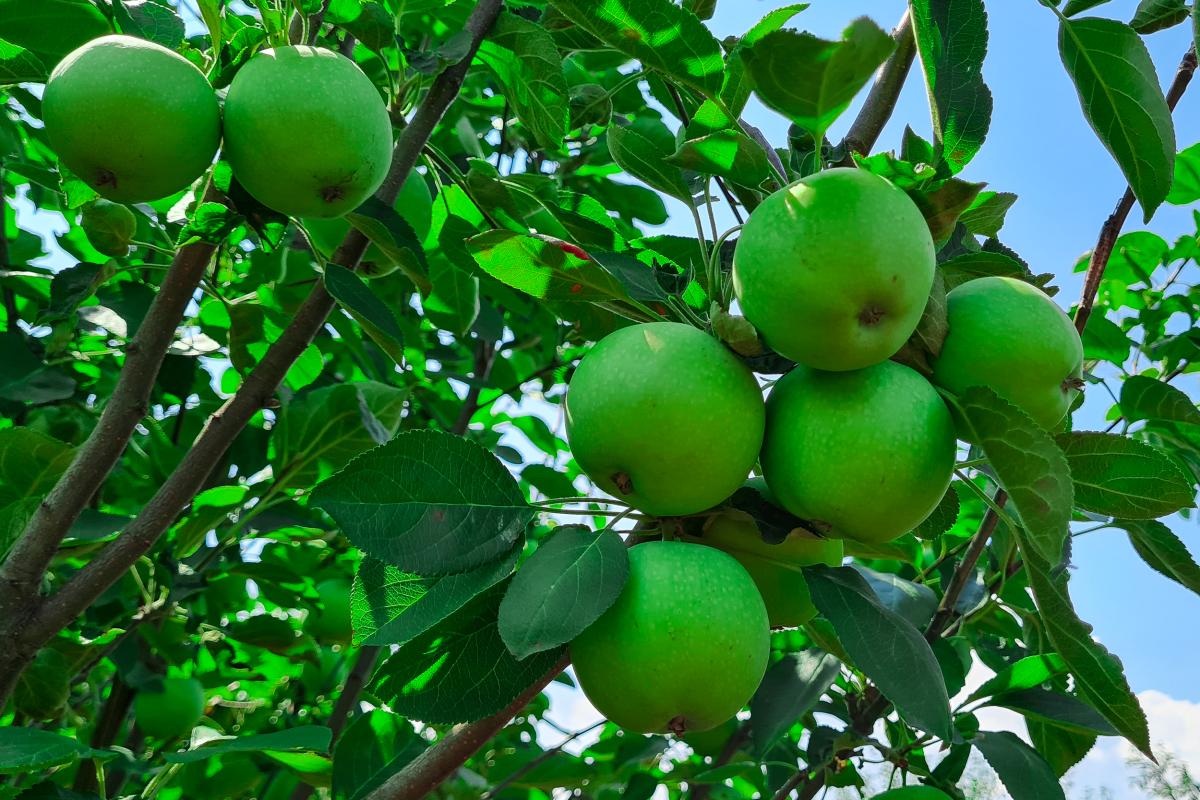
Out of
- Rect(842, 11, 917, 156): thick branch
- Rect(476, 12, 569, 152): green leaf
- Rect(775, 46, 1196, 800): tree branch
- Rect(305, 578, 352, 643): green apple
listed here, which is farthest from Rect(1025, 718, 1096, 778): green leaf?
Rect(305, 578, 352, 643): green apple

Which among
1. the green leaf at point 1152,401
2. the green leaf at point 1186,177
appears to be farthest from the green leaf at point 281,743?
the green leaf at point 1186,177

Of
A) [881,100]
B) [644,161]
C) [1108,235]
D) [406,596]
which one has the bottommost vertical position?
[406,596]

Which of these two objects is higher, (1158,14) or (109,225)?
(1158,14)

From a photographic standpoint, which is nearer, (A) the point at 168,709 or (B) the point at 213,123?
(B) the point at 213,123

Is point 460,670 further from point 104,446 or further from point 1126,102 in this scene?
point 1126,102

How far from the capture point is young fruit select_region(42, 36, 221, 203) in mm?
1292

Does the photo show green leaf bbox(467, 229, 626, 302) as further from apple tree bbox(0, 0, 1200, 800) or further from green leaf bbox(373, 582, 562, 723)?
green leaf bbox(373, 582, 562, 723)

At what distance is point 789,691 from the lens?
1627 mm

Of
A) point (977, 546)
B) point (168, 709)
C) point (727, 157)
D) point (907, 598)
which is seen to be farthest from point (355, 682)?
point (727, 157)

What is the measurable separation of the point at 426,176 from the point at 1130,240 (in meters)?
1.97

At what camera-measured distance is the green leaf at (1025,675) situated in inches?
67.9

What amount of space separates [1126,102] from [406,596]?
0.99 metres

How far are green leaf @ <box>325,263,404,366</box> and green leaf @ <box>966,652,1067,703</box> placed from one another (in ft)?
3.87

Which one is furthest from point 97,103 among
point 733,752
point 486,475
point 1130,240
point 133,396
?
point 1130,240
